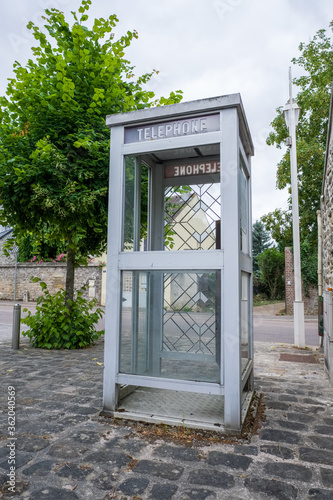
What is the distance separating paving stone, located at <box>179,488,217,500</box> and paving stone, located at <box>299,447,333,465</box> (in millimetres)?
869

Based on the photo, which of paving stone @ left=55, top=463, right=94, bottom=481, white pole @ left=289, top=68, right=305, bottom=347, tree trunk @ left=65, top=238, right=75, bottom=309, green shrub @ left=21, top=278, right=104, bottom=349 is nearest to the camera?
paving stone @ left=55, top=463, right=94, bottom=481

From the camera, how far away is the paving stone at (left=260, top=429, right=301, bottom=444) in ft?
9.98

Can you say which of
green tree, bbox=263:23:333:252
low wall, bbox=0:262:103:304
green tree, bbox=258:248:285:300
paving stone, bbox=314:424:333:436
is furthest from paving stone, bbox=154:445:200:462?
green tree, bbox=258:248:285:300

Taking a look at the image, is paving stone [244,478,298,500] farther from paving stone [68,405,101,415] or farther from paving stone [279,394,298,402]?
paving stone [279,394,298,402]

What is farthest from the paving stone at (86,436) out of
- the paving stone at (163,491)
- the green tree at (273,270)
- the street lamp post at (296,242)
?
the green tree at (273,270)

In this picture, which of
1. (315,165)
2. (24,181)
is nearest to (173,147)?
(24,181)

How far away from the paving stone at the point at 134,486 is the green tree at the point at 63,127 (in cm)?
432

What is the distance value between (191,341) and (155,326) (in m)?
0.54

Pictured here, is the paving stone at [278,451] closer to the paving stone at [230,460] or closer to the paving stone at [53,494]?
the paving stone at [230,460]

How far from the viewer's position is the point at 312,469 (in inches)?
100

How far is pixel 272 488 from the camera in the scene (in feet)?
7.56

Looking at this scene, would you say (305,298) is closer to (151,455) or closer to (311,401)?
(311,401)

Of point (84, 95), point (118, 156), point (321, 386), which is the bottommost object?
point (321, 386)

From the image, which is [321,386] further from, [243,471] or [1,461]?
[1,461]
